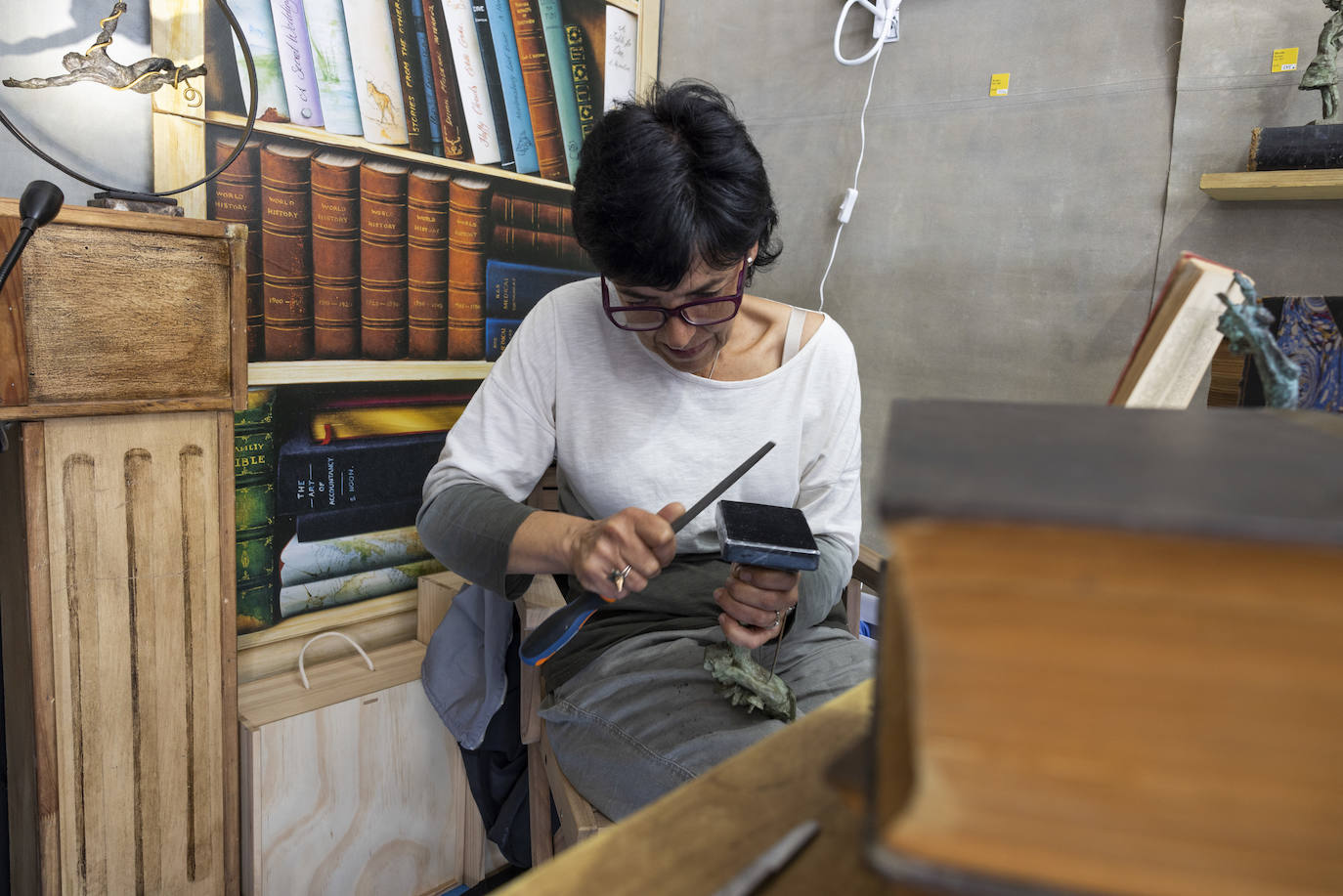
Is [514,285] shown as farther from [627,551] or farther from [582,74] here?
[627,551]

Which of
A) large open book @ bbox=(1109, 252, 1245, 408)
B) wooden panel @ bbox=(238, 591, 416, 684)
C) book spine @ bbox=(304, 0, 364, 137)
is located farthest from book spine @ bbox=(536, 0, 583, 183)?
large open book @ bbox=(1109, 252, 1245, 408)

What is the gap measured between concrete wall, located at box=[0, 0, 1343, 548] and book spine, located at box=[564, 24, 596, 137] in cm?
40

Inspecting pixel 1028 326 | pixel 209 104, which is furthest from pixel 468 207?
pixel 1028 326

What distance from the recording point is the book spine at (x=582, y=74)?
2.44m

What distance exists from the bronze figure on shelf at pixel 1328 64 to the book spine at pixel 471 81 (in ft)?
6.26

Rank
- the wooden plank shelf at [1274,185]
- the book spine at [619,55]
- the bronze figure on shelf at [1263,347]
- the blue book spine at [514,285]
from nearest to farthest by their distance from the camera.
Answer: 1. the bronze figure on shelf at [1263,347]
2. the wooden plank shelf at [1274,185]
3. the blue book spine at [514,285]
4. the book spine at [619,55]

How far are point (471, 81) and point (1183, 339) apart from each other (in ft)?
6.76

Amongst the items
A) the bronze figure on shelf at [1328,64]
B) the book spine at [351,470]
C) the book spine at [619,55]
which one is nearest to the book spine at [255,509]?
the book spine at [351,470]

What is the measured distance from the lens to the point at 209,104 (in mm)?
1664

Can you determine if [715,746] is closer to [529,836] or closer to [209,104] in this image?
[529,836]

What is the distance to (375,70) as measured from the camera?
1954mm

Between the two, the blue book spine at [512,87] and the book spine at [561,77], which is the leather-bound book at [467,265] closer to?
the blue book spine at [512,87]

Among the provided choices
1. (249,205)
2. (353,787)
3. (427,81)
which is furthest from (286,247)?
(353,787)

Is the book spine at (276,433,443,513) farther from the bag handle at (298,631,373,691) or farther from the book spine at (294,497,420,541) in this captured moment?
the bag handle at (298,631,373,691)
